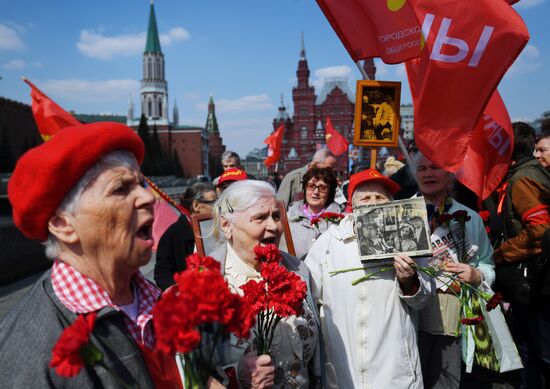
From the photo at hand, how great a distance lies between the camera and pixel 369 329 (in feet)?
9.37

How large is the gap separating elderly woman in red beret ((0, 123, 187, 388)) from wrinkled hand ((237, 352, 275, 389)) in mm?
337

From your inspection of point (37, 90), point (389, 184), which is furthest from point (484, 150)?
point (37, 90)

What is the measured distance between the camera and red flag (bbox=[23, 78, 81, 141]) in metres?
4.64

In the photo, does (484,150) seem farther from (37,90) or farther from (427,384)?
(37,90)

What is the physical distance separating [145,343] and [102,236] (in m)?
0.42

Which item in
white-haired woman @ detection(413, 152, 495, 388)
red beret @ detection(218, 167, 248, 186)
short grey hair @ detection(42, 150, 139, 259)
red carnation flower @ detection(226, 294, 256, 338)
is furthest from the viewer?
red beret @ detection(218, 167, 248, 186)

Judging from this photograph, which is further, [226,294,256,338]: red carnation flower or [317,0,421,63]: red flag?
[317,0,421,63]: red flag

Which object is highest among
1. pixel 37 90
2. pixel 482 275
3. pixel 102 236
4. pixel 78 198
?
pixel 37 90

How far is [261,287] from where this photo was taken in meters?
2.00

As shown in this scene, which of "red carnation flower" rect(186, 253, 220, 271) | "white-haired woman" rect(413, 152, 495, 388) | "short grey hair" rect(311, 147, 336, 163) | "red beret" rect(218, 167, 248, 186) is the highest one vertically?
"short grey hair" rect(311, 147, 336, 163)

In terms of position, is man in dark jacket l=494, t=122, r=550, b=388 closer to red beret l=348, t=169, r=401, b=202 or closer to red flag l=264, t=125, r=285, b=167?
red beret l=348, t=169, r=401, b=202

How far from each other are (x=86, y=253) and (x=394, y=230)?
173 cm

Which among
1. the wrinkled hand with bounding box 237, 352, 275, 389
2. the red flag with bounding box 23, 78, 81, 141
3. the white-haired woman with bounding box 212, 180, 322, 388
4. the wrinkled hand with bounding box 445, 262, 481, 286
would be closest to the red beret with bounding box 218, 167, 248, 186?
the red flag with bounding box 23, 78, 81, 141

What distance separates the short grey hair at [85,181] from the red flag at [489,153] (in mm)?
3315
